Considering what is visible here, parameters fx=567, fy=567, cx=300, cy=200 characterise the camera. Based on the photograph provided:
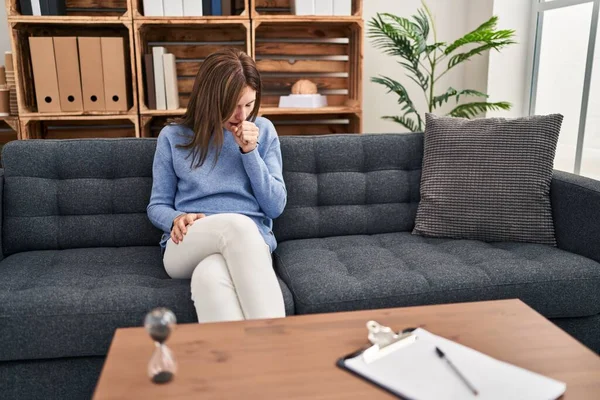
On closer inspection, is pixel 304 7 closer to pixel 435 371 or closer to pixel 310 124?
pixel 310 124

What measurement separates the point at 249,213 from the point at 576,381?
108cm

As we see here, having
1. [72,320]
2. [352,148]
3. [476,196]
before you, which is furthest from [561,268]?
[72,320]

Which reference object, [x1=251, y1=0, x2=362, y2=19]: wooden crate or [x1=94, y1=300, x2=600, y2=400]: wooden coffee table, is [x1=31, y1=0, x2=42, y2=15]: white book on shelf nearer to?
[x1=251, y1=0, x2=362, y2=19]: wooden crate

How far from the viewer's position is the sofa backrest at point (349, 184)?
6.66ft

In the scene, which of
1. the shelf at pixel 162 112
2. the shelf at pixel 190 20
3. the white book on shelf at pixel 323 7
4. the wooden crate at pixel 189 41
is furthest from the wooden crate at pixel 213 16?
the shelf at pixel 162 112

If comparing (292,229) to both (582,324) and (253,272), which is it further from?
(582,324)

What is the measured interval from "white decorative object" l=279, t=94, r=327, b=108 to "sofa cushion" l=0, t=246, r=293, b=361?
165cm

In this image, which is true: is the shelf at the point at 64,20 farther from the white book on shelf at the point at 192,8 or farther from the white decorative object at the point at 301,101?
the white decorative object at the point at 301,101

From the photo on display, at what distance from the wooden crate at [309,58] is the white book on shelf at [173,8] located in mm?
515

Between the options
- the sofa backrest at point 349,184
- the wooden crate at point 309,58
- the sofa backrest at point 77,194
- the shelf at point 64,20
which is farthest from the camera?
the wooden crate at point 309,58

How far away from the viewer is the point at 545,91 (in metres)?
3.11

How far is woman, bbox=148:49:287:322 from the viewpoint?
1.60 m

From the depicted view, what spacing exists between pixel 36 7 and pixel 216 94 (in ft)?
5.07

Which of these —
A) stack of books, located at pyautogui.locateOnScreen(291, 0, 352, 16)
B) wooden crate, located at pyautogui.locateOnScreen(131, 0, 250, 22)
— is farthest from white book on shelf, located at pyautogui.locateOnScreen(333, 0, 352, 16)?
wooden crate, located at pyautogui.locateOnScreen(131, 0, 250, 22)
